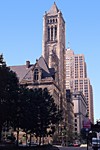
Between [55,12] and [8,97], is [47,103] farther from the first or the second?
[55,12]

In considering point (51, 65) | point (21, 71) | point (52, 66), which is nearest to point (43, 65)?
point (21, 71)

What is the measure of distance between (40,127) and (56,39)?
297 feet

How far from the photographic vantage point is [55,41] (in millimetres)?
149750

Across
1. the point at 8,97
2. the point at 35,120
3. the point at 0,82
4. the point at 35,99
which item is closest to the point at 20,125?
the point at 35,120

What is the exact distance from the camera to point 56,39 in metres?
150

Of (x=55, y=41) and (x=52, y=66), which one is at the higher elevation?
(x=55, y=41)

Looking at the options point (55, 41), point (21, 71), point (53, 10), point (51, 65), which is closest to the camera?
point (21, 71)

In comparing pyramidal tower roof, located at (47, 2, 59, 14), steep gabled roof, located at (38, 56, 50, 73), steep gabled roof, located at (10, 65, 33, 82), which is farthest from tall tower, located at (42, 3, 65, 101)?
steep gabled roof, located at (10, 65, 33, 82)

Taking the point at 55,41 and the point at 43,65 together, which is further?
the point at 55,41

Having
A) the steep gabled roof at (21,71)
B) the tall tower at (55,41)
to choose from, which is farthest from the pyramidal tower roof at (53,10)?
the steep gabled roof at (21,71)

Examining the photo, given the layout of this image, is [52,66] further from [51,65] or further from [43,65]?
[43,65]

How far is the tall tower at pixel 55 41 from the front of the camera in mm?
145625

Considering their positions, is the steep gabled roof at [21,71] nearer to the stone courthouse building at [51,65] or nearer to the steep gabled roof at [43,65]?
the stone courthouse building at [51,65]

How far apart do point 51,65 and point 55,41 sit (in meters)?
15.6
